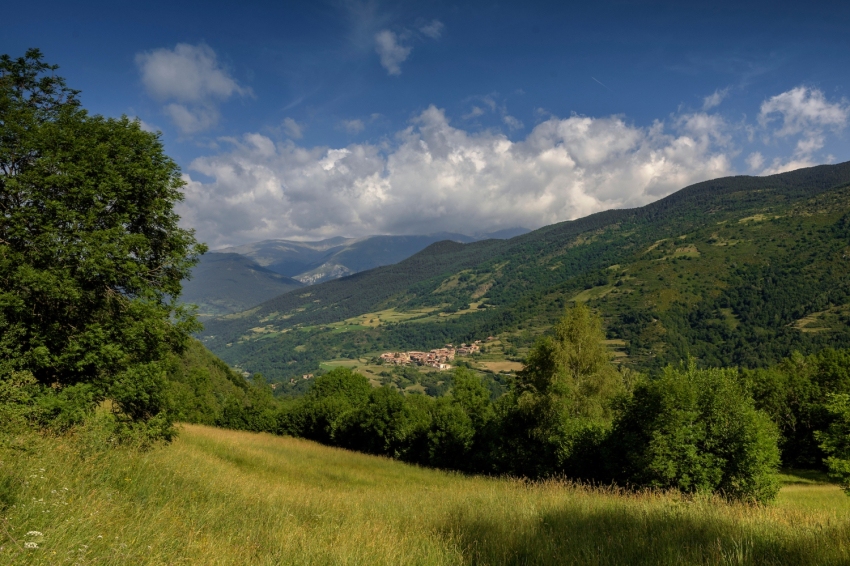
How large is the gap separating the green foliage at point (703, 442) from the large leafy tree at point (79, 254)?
15.8m

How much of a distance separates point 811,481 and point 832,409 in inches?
939

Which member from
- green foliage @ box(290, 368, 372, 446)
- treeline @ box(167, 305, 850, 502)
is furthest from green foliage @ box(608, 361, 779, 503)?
green foliage @ box(290, 368, 372, 446)

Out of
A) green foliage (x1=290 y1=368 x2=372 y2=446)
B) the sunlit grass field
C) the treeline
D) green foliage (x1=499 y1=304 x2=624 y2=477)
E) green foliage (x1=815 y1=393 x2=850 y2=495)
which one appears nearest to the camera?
the sunlit grass field

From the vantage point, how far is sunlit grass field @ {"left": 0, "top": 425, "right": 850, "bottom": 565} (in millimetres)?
4156

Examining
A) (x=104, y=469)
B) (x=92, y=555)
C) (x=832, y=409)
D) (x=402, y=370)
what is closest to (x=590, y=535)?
(x=92, y=555)

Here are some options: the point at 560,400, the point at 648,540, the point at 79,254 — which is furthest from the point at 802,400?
the point at 79,254

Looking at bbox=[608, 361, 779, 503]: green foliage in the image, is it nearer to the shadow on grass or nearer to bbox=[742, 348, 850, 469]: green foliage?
the shadow on grass

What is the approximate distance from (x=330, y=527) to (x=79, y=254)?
988 cm

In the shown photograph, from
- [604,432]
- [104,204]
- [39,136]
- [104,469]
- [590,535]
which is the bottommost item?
[604,432]

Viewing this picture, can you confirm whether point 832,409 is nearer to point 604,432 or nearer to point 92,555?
point 604,432

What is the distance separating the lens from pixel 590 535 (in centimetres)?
546

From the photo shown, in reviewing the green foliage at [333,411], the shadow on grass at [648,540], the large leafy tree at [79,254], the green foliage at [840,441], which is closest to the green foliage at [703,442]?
the green foliage at [840,441]

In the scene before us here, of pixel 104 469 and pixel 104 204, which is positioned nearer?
pixel 104 469

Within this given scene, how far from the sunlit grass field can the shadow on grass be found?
0.02 m
